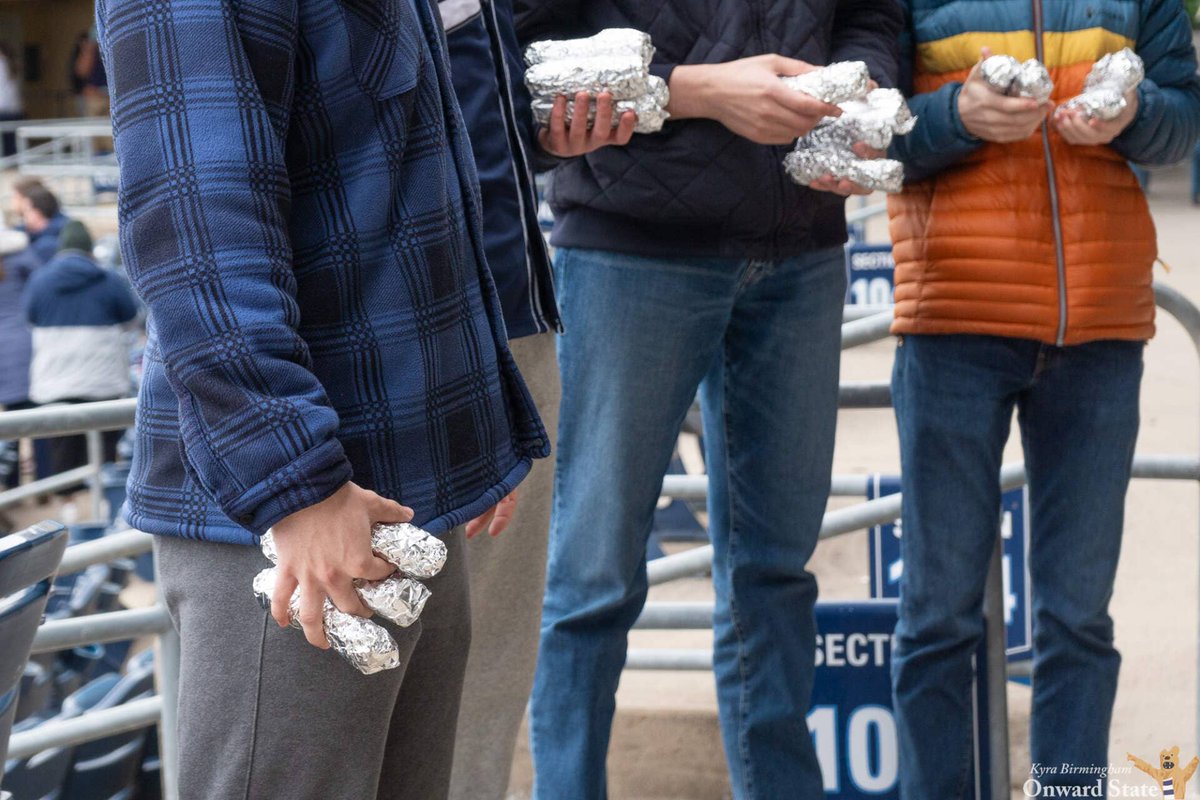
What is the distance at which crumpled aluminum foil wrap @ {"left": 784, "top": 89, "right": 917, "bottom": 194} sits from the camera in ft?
7.06

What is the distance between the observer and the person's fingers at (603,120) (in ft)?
6.56

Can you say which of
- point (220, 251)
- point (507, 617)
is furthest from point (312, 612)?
point (507, 617)

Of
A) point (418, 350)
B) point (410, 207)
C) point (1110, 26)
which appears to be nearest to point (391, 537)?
point (418, 350)

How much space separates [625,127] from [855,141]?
0.37 m

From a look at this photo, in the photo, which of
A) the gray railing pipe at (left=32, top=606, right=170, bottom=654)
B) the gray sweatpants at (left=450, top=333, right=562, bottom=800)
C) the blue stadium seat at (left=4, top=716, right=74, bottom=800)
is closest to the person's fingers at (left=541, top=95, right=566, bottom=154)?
the gray sweatpants at (left=450, top=333, right=562, bottom=800)

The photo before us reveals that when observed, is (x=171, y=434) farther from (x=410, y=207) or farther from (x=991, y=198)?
(x=991, y=198)

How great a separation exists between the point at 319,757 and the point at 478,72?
95 centimetres

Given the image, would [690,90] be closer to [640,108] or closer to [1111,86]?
[640,108]

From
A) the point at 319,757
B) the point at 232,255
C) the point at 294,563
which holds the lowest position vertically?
the point at 319,757

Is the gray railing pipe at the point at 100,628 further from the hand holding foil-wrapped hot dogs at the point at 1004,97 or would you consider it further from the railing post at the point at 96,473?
the railing post at the point at 96,473

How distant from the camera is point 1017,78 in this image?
86.3 inches

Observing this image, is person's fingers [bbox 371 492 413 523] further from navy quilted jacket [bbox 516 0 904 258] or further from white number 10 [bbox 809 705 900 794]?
white number 10 [bbox 809 705 900 794]

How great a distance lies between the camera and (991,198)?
93.8 inches

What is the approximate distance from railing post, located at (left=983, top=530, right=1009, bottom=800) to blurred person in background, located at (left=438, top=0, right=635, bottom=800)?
0.84 m
